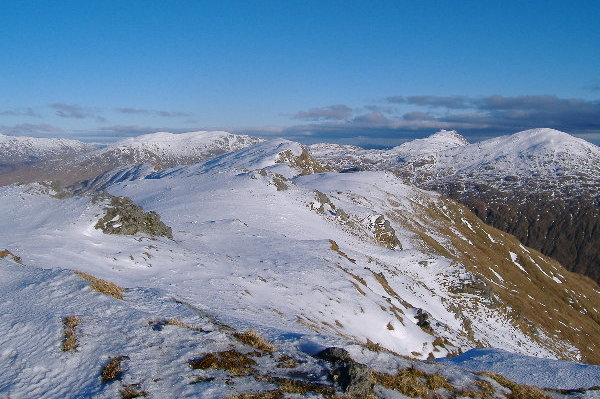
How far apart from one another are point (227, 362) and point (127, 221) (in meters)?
29.5

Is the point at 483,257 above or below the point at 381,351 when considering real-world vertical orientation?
below

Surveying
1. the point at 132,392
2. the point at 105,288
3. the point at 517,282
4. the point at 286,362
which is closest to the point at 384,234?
the point at 517,282

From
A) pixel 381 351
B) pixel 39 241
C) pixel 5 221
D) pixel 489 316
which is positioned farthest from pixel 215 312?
pixel 489 316

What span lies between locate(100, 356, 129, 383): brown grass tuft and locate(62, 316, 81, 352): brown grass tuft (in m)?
1.66

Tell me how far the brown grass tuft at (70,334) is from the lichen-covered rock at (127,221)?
76.2ft

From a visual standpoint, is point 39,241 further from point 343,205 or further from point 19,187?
point 343,205

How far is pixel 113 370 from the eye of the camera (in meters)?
13.1

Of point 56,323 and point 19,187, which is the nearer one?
point 56,323

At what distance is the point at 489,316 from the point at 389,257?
16.6 metres

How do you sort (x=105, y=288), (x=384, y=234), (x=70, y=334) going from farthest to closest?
(x=384, y=234) < (x=105, y=288) < (x=70, y=334)

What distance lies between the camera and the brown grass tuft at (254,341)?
614 inches

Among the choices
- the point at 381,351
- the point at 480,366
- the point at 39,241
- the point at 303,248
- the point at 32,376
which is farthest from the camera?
the point at 303,248

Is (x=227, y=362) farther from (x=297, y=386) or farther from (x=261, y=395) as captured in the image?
(x=297, y=386)

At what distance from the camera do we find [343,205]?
91.6 metres
